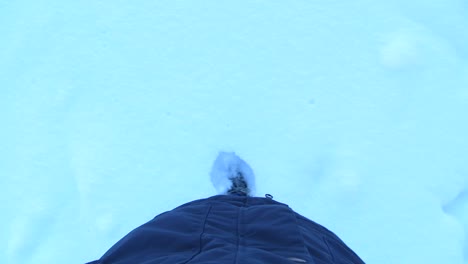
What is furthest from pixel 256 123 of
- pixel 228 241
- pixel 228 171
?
pixel 228 241

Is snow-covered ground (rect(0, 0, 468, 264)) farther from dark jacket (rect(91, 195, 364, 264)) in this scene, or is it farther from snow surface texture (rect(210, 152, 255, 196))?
dark jacket (rect(91, 195, 364, 264))

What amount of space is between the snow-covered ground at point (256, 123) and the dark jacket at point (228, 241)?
433mm

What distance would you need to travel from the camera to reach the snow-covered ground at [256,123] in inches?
51.9

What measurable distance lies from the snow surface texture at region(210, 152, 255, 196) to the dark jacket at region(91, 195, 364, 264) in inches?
17.1

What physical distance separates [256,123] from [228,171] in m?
0.18

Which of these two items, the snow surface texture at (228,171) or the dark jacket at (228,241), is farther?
the snow surface texture at (228,171)

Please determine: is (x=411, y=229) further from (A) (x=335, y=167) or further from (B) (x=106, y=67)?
(B) (x=106, y=67)

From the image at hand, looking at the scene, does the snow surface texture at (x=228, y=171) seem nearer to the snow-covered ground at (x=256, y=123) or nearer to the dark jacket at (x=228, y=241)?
the snow-covered ground at (x=256, y=123)

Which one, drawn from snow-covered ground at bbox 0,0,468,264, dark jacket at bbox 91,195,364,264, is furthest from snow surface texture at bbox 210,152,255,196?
dark jacket at bbox 91,195,364,264

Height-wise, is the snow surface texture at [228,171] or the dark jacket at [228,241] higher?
the snow surface texture at [228,171]

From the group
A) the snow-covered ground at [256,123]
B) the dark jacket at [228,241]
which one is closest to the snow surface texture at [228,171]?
the snow-covered ground at [256,123]

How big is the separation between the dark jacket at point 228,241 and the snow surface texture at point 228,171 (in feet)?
1.43

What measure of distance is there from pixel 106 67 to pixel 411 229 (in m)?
1.07

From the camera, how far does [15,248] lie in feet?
4.47
